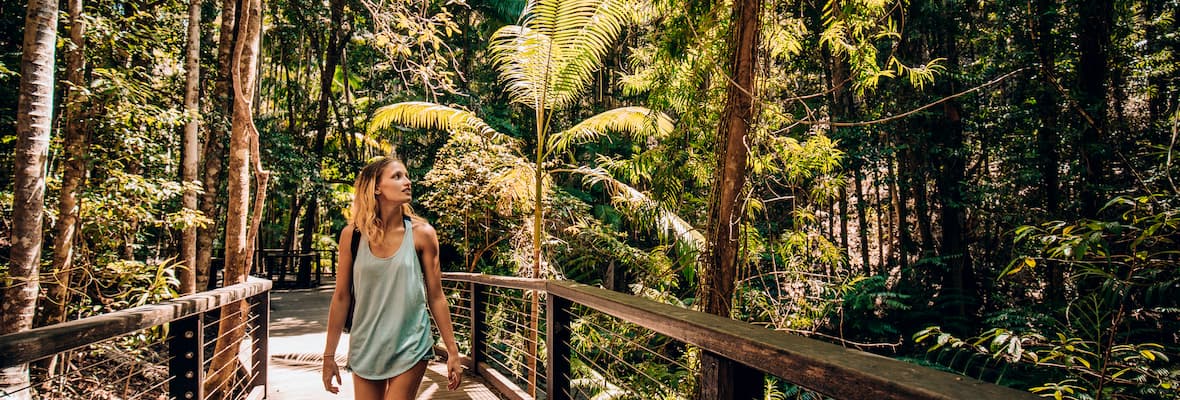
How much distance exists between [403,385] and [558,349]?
3.91ft

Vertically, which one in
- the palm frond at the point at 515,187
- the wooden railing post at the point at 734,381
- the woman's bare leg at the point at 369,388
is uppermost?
the palm frond at the point at 515,187

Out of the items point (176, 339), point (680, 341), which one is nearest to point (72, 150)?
point (176, 339)

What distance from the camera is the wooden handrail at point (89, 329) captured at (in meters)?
1.69

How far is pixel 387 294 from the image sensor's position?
228 cm

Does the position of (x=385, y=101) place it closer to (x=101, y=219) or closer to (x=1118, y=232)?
(x=101, y=219)

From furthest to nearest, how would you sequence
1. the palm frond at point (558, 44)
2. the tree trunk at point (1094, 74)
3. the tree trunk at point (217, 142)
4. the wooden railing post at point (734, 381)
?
the tree trunk at point (1094, 74) → the tree trunk at point (217, 142) → the palm frond at point (558, 44) → the wooden railing post at point (734, 381)

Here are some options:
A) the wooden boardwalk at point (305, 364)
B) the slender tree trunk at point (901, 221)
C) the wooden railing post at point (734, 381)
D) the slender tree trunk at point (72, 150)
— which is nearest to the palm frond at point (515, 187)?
the wooden boardwalk at point (305, 364)

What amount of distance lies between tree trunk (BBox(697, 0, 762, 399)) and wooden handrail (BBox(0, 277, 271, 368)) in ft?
9.34

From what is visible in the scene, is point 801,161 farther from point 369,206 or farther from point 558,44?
point 369,206

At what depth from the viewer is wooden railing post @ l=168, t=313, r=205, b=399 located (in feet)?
9.07

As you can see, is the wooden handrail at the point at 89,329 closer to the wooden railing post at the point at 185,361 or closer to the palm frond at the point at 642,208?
the wooden railing post at the point at 185,361

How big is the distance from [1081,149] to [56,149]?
525 inches

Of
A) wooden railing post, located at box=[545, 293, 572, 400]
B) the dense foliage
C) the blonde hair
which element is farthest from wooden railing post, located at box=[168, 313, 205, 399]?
the dense foliage

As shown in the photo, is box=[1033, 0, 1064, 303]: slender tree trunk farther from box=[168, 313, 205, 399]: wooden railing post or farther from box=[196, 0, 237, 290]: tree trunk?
box=[196, 0, 237, 290]: tree trunk
